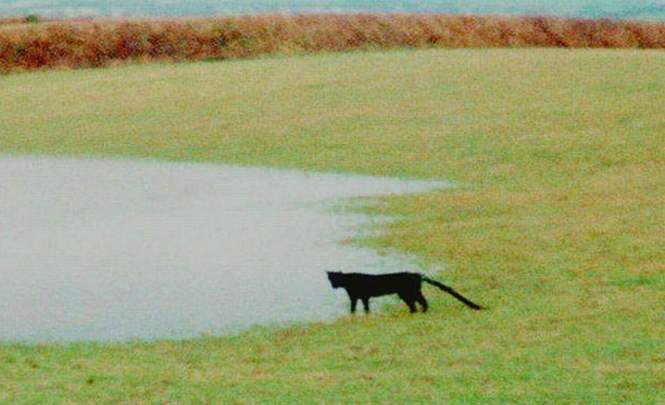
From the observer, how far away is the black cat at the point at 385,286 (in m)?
12.7

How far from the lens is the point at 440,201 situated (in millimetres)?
21578

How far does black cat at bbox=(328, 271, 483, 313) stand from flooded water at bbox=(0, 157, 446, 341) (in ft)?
1.69

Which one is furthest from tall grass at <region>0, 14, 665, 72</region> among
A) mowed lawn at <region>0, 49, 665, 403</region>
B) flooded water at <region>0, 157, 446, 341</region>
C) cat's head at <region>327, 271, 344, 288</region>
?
cat's head at <region>327, 271, 344, 288</region>

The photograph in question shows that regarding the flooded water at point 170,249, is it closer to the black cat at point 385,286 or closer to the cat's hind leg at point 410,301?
the black cat at point 385,286

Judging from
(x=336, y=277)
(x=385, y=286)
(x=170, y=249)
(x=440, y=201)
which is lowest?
(x=385, y=286)

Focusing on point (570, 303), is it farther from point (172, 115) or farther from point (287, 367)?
point (172, 115)

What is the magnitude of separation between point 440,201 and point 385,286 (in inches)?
354

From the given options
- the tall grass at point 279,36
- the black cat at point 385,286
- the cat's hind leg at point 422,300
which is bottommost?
the cat's hind leg at point 422,300

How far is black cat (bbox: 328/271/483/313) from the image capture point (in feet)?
41.6

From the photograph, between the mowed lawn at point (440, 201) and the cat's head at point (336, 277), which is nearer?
the mowed lawn at point (440, 201)

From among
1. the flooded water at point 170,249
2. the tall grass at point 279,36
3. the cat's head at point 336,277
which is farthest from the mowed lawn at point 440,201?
the tall grass at point 279,36

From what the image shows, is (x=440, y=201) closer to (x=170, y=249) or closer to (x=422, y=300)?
→ (x=170, y=249)

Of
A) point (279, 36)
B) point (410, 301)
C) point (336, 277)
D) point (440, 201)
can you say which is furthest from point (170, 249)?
point (279, 36)

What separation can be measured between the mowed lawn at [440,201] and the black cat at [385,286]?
10.2 inches
